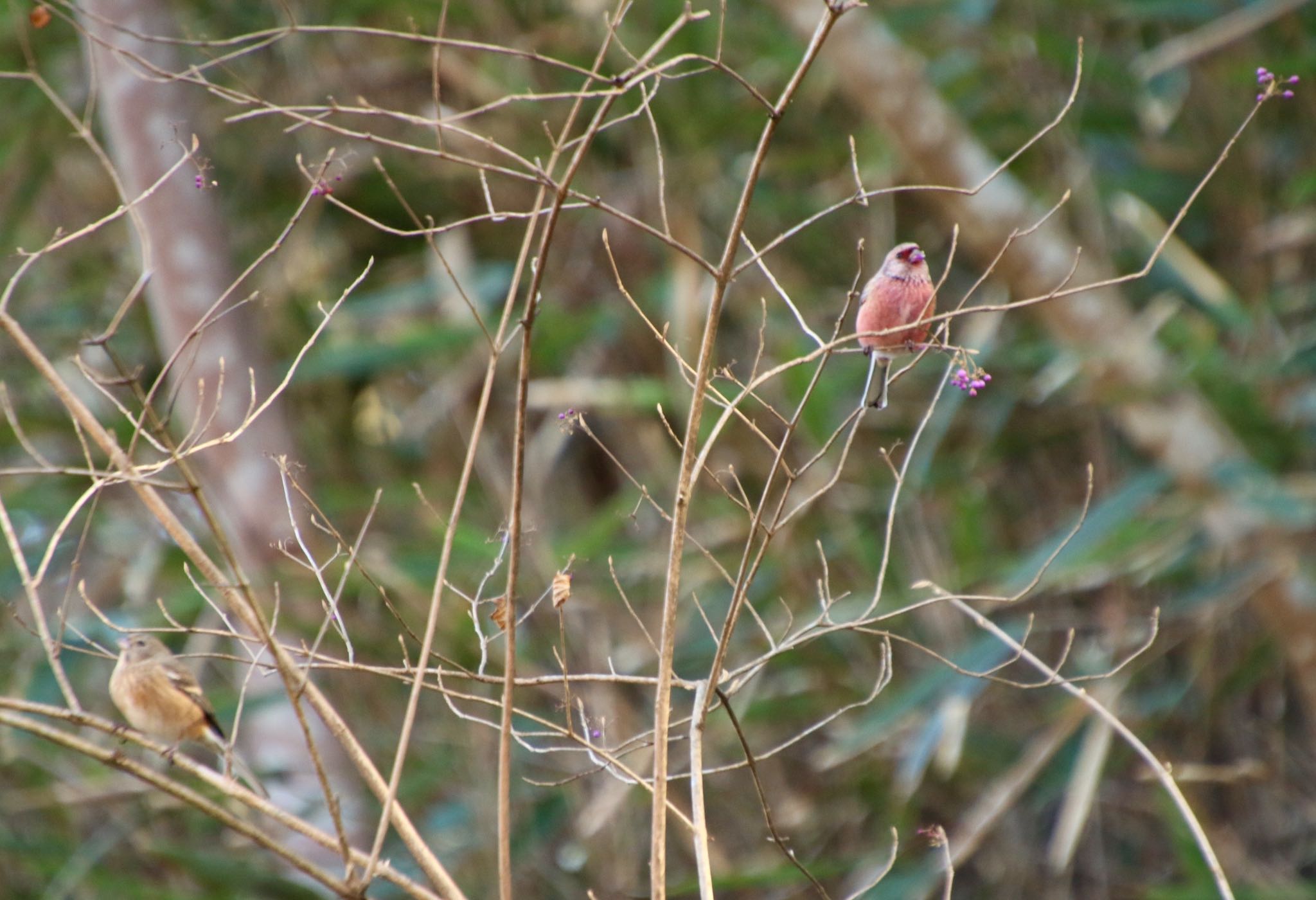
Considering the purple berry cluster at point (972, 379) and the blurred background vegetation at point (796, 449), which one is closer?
the purple berry cluster at point (972, 379)

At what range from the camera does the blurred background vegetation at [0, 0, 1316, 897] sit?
175 inches

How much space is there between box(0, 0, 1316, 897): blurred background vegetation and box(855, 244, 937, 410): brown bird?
1.75 meters

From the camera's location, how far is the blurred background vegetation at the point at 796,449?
4445 mm

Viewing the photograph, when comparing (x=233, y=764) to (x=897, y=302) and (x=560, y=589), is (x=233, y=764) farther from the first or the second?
(x=897, y=302)

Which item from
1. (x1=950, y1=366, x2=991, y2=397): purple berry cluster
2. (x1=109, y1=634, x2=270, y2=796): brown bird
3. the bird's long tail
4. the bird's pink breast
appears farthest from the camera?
(x1=109, y1=634, x2=270, y2=796): brown bird

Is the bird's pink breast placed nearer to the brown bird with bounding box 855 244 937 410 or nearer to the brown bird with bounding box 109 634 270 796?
the brown bird with bounding box 855 244 937 410

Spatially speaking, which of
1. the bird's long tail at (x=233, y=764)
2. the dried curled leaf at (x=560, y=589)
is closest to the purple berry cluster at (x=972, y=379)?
the dried curled leaf at (x=560, y=589)

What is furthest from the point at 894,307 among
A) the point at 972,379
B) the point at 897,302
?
the point at 972,379

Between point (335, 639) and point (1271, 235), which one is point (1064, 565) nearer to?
point (1271, 235)

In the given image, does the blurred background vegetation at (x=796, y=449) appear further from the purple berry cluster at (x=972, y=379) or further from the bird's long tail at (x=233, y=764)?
the purple berry cluster at (x=972, y=379)

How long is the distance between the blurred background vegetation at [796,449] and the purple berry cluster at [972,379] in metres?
2.15

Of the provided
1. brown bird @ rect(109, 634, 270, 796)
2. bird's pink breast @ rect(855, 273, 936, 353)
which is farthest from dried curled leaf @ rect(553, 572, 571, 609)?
brown bird @ rect(109, 634, 270, 796)

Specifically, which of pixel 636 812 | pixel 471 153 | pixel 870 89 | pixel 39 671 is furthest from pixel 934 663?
pixel 39 671

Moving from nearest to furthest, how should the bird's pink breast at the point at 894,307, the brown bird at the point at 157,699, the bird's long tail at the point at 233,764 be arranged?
the bird's long tail at the point at 233,764 → the bird's pink breast at the point at 894,307 → the brown bird at the point at 157,699
